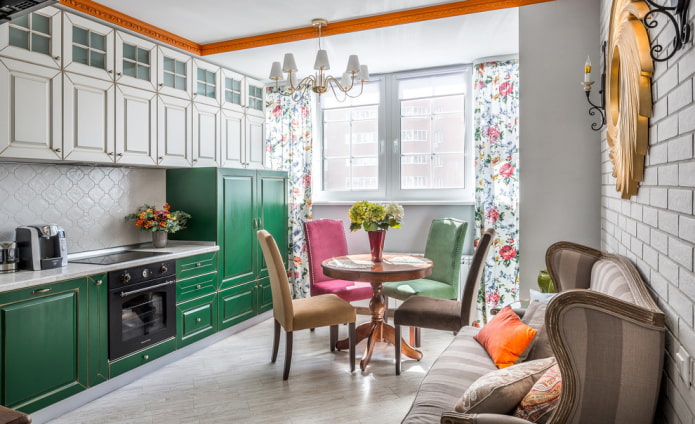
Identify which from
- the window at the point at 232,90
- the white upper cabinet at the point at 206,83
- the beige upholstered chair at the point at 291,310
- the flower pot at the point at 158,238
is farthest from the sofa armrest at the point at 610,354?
the window at the point at 232,90

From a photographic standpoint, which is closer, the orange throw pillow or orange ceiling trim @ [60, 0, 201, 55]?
the orange throw pillow

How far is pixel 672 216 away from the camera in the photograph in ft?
4.10

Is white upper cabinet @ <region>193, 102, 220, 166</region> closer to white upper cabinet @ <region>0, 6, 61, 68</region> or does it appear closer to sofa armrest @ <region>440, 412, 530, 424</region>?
white upper cabinet @ <region>0, 6, 61, 68</region>

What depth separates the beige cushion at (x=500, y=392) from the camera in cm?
137

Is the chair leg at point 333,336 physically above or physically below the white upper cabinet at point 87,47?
below

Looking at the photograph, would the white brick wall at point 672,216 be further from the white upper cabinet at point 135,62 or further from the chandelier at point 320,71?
the white upper cabinet at point 135,62

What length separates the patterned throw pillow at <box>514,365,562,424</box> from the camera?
4.28ft

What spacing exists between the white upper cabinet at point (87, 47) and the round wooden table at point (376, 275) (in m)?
2.14

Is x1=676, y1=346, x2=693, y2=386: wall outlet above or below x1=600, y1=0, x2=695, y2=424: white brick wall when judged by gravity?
below

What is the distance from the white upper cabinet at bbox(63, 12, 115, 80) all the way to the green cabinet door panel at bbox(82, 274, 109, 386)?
56.4 inches

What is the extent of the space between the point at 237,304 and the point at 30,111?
7.44 feet

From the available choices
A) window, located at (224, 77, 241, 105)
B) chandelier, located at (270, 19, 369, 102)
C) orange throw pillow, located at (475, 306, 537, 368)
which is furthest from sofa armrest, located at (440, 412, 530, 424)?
window, located at (224, 77, 241, 105)

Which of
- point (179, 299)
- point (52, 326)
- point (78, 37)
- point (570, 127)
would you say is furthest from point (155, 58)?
point (570, 127)

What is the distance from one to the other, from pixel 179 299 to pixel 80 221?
953mm
